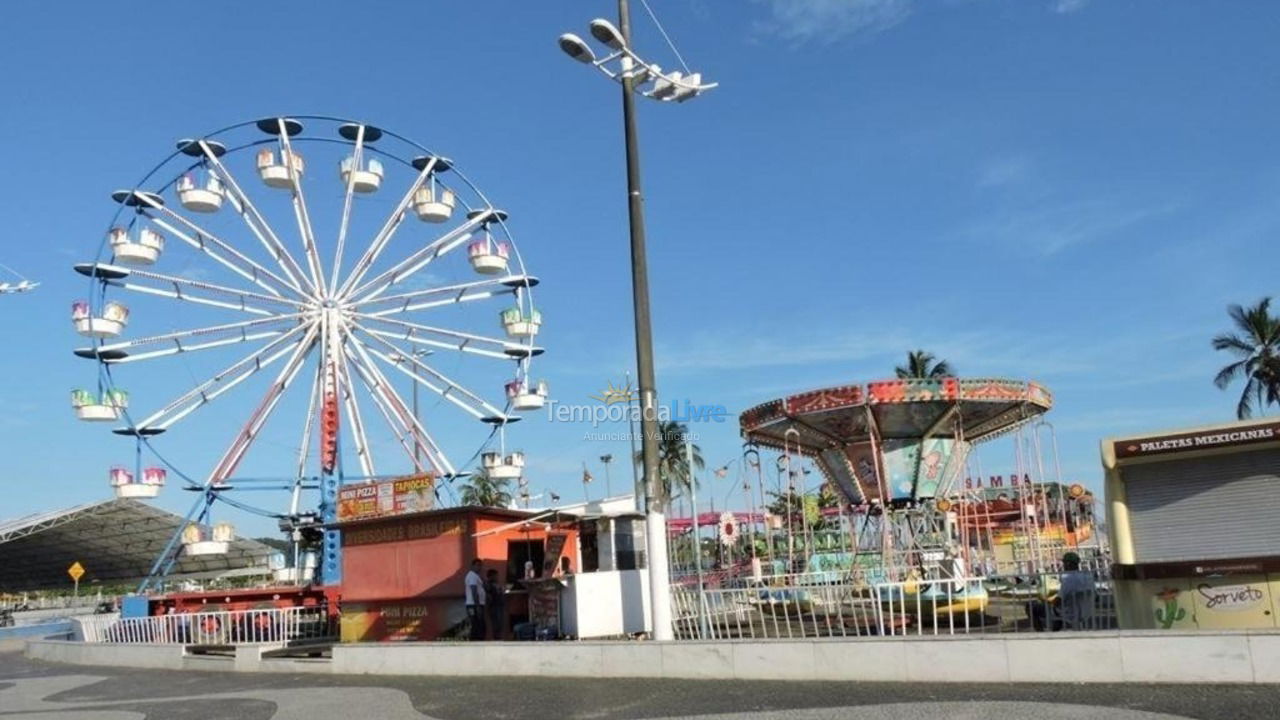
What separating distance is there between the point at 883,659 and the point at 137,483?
1024 inches

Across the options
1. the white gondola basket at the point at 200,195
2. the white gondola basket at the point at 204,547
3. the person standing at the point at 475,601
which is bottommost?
the person standing at the point at 475,601

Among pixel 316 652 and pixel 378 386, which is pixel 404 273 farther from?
pixel 316 652

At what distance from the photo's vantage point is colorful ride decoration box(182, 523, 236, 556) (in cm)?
2972

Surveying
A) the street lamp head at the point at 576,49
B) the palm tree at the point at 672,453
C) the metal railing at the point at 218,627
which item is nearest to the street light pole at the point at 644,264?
the street lamp head at the point at 576,49

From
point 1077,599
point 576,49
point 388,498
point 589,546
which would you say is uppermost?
point 576,49

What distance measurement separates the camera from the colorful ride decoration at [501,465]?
34.5 m

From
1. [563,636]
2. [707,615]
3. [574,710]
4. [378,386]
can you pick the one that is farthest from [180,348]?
[574,710]

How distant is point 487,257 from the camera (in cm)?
3544

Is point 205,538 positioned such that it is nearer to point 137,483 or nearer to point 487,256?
point 137,483

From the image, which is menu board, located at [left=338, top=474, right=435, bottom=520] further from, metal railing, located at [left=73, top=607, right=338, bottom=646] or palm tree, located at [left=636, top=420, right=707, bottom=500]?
palm tree, located at [left=636, top=420, right=707, bottom=500]

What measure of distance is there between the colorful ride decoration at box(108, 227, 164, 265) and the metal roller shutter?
2893cm

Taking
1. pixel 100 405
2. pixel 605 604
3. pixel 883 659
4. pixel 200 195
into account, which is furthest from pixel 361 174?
pixel 883 659

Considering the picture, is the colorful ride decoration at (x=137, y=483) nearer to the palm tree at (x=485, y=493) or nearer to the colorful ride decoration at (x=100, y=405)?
the colorful ride decoration at (x=100, y=405)

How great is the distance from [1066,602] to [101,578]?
280ft
